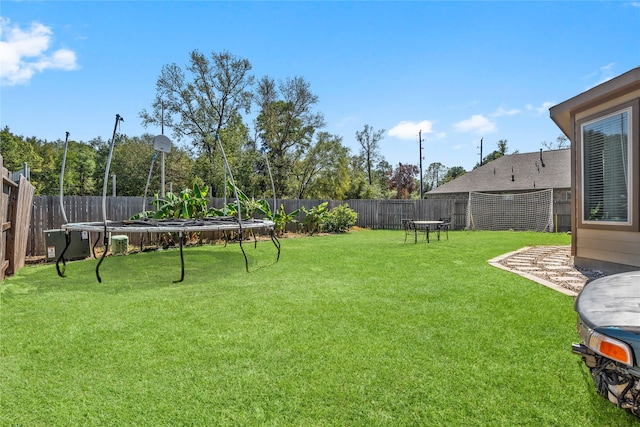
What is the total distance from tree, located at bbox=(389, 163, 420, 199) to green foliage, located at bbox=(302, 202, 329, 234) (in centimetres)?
2723

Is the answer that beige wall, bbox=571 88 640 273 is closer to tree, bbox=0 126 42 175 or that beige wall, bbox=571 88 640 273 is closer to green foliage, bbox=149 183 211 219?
green foliage, bbox=149 183 211 219

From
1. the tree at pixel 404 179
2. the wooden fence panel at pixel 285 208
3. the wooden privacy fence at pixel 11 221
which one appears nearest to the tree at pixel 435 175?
the tree at pixel 404 179

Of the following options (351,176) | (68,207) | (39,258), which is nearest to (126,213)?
(68,207)

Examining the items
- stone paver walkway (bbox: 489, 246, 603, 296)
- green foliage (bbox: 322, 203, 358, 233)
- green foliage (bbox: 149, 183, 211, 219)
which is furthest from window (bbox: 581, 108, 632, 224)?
green foliage (bbox: 322, 203, 358, 233)

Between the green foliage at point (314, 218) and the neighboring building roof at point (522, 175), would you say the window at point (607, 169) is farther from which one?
the neighboring building roof at point (522, 175)

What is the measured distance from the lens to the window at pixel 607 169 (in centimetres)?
496

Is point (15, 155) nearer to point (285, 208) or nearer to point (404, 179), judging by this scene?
point (285, 208)

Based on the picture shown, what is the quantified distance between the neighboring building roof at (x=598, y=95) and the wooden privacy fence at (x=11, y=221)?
815 cm

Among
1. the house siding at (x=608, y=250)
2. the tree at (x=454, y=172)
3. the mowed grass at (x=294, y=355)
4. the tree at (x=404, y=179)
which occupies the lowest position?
the mowed grass at (x=294, y=355)

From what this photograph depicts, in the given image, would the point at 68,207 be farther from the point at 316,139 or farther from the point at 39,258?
the point at 316,139

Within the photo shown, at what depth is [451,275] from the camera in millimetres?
5090

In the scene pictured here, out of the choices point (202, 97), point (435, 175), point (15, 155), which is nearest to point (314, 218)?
point (202, 97)

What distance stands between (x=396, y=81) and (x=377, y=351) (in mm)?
12432

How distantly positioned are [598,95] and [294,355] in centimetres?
570
